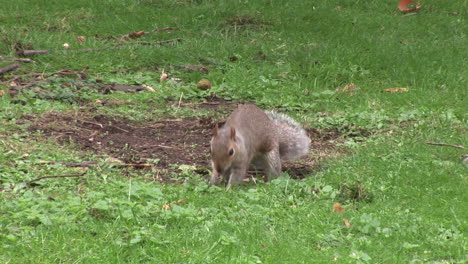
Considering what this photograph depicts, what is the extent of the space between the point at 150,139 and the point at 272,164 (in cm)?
126

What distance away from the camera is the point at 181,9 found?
11945 mm

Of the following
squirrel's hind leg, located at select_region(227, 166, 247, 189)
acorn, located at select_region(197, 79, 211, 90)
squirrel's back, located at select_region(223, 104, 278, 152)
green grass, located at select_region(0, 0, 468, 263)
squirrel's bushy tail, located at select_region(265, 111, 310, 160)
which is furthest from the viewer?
acorn, located at select_region(197, 79, 211, 90)

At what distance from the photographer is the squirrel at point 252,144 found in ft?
19.4

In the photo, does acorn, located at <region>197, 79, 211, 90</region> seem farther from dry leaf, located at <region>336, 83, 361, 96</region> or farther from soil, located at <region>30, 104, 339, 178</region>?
dry leaf, located at <region>336, 83, 361, 96</region>

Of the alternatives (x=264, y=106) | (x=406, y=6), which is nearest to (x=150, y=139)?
(x=264, y=106)

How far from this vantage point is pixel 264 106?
343 inches

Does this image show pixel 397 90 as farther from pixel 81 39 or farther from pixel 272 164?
pixel 81 39

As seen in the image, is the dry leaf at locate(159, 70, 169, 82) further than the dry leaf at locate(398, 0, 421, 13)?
No

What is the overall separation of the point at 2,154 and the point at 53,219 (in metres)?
1.58

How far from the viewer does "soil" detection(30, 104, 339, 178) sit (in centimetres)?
656

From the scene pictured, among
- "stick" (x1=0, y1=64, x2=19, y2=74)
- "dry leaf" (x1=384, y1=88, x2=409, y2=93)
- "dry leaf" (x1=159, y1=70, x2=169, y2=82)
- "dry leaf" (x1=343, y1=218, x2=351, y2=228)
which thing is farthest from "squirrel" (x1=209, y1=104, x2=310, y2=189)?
"stick" (x1=0, y1=64, x2=19, y2=74)

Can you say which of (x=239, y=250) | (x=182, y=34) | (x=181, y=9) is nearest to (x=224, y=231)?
(x=239, y=250)

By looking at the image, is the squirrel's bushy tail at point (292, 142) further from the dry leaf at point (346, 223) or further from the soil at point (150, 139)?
the dry leaf at point (346, 223)

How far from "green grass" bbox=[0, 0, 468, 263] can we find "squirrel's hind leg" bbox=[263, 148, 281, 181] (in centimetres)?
32
